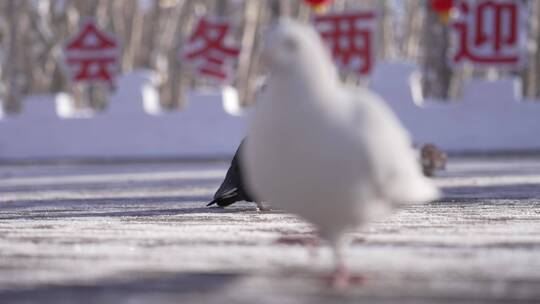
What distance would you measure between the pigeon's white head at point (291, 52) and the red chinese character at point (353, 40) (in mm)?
17006

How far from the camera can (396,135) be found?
4137 mm

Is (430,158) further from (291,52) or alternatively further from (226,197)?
(291,52)

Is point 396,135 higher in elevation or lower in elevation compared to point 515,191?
higher

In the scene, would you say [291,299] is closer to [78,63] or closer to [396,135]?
[396,135]

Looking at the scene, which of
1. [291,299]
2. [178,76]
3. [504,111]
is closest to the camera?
[291,299]

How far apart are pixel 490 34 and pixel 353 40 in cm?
246

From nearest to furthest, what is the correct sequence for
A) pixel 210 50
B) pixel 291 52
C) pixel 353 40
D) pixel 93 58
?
pixel 291 52 → pixel 353 40 → pixel 210 50 → pixel 93 58

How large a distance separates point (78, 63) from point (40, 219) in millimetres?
16105

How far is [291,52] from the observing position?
13.1 ft

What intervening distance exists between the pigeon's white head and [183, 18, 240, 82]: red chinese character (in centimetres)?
1845

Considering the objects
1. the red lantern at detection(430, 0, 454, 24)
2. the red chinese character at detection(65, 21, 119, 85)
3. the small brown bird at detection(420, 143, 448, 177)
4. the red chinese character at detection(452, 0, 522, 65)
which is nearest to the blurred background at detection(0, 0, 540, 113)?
the red lantern at detection(430, 0, 454, 24)

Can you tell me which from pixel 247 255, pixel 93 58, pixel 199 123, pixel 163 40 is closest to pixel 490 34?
pixel 199 123

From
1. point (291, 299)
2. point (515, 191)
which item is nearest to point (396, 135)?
point (291, 299)

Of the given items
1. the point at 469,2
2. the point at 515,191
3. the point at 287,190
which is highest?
the point at 469,2
